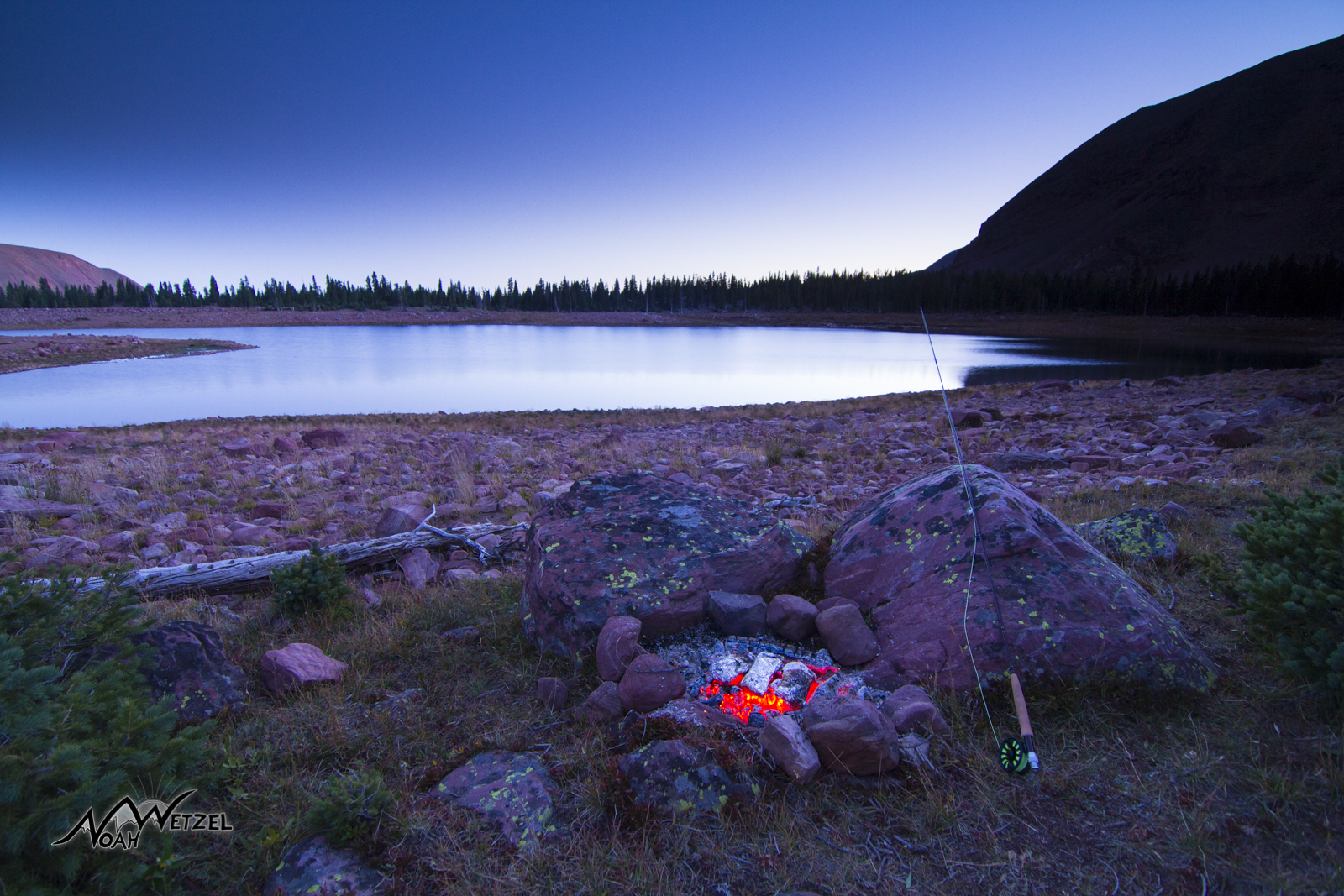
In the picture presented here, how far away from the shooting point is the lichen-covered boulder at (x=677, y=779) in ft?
8.94

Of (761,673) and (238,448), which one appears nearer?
(761,673)

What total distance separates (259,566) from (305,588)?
113 cm

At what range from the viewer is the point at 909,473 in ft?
35.9

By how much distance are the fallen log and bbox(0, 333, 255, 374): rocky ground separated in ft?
149

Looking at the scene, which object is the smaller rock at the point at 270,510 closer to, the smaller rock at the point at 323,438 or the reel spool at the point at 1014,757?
the smaller rock at the point at 323,438

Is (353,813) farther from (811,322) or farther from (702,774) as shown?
(811,322)

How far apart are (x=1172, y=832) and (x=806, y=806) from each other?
145cm

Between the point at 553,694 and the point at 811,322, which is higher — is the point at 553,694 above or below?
below

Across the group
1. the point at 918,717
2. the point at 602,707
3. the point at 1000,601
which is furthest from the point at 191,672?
the point at 1000,601

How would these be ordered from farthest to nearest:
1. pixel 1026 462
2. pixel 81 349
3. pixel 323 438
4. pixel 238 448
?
pixel 81 349, pixel 323 438, pixel 238 448, pixel 1026 462

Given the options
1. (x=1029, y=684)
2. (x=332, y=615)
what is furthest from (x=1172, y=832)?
(x=332, y=615)

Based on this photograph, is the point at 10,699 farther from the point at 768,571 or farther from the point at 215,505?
the point at 215,505

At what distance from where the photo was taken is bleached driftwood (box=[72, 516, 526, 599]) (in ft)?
17.8

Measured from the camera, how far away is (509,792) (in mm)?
2855
